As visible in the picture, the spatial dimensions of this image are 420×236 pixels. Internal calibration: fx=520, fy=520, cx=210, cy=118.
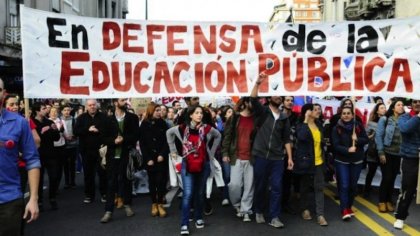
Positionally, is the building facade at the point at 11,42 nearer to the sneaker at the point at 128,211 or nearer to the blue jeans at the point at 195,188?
the sneaker at the point at 128,211

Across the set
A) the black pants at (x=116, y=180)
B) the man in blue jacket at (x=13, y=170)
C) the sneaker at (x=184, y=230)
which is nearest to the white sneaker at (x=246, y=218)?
the sneaker at (x=184, y=230)

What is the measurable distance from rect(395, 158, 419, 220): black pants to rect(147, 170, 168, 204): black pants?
3260mm

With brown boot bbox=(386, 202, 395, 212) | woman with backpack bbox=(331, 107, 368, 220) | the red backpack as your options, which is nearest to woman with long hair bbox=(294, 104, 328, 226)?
woman with backpack bbox=(331, 107, 368, 220)

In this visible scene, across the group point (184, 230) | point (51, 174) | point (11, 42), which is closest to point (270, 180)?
point (184, 230)

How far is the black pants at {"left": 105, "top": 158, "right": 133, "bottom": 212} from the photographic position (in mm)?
7184

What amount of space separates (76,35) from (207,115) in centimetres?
207

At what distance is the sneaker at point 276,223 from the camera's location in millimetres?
6680

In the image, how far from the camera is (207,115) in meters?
7.24

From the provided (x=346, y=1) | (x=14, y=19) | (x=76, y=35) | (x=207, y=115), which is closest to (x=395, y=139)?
(x=207, y=115)

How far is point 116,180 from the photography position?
7309mm

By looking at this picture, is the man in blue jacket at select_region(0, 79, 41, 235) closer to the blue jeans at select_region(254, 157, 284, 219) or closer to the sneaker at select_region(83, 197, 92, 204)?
the blue jeans at select_region(254, 157, 284, 219)

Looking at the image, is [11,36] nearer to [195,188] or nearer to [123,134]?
[123,134]

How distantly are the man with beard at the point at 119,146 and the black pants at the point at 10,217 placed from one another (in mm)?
3491

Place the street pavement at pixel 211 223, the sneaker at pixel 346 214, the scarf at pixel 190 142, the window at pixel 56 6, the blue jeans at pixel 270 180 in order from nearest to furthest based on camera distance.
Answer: the street pavement at pixel 211 223 → the scarf at pixel 190 142 → the blue jeans at pixel 270 180 → the sneaker at pixel 346 214 → the window at pixel 56 6
